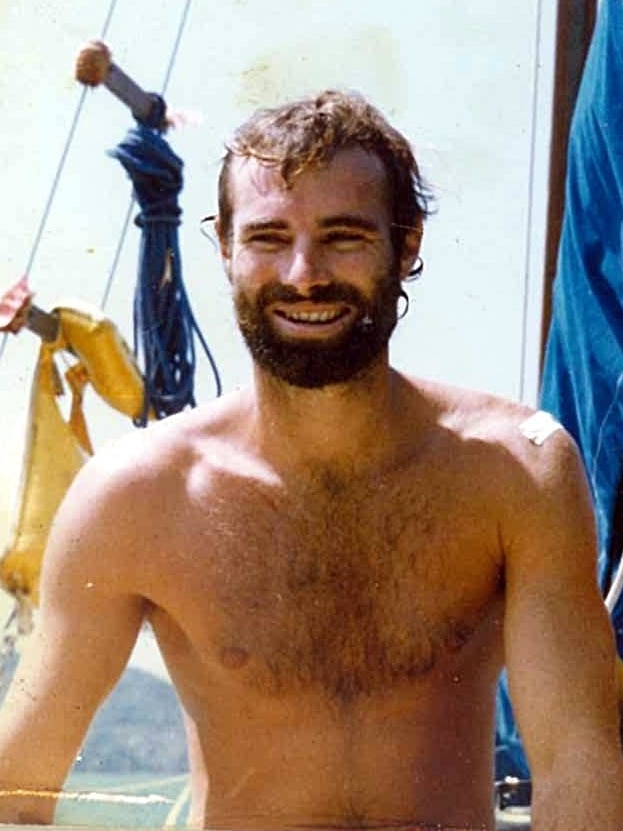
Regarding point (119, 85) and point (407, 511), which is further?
point (119, 85)

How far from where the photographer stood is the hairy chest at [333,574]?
71.9 inches

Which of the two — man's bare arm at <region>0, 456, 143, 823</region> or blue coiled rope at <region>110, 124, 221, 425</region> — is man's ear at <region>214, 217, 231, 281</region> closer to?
man's bare arm at <region>0, 456, 143, 823</region>

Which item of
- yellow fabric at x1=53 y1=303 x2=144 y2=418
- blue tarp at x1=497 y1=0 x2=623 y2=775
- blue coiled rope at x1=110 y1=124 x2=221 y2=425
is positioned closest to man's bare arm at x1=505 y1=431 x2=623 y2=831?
blue tarp at x1=497 y1=0 x2=623 y2=775

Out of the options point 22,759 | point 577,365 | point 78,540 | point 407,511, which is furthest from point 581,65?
point 22,759

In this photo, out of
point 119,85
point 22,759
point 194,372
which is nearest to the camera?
point 22,759

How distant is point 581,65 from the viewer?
97.4 inches

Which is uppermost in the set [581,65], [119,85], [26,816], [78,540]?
[581,65]

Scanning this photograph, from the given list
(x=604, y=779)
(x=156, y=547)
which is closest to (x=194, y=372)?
(x=156, y=547)

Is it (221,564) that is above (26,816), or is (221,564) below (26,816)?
above

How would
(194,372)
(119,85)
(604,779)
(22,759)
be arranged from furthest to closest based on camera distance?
(194,372), (119,85), (22,759), (604,779)

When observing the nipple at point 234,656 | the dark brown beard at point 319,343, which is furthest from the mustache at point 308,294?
the nipple at point 234,656

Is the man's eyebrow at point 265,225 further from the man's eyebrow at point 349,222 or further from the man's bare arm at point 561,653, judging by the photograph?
the man's bare arm at point 561,653

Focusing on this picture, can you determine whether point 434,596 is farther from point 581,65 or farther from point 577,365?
point 581,65

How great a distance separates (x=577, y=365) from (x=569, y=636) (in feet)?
1.78
